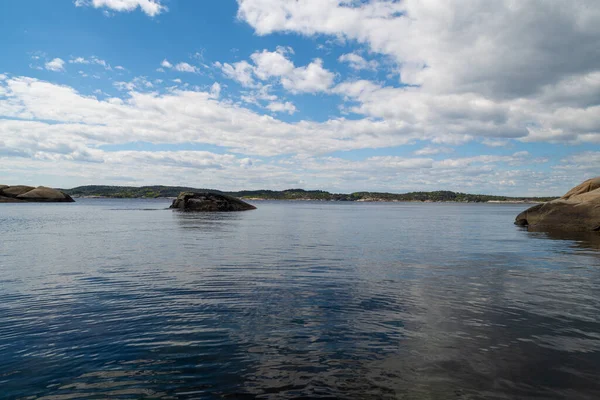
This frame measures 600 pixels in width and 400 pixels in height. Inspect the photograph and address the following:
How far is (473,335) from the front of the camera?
27.7ft

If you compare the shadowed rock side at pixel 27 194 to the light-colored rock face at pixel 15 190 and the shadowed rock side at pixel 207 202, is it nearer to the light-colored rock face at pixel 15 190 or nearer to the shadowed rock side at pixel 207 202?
the light-colored rock face at pixel 15 190

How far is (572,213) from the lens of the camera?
109 feet

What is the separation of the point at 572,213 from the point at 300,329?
35681mm

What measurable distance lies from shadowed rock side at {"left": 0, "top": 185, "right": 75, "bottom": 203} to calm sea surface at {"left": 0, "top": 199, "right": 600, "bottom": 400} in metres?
127

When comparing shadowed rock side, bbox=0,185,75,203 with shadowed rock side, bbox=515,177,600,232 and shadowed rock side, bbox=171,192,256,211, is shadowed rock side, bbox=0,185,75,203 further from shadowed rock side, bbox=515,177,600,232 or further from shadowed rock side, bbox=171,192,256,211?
shadowed rock side, bbox=515,177,600,232

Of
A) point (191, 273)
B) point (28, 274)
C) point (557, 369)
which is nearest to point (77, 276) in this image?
point (28, 274)

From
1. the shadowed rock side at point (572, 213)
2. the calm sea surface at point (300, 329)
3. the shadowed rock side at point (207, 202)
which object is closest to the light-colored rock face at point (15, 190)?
the shadowed rock side at point (207, 202)

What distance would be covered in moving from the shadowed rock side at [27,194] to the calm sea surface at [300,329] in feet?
418

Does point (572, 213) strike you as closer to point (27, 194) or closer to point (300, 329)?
point (300, 329)

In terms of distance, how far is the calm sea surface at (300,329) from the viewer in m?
6.19

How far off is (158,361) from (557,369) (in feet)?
25.6

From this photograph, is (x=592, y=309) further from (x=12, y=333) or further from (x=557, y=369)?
(x=12, y=333)

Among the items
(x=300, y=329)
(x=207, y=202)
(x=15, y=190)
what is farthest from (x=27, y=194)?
(x=300, y=329)

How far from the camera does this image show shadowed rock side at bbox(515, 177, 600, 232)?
31609 millimetres
